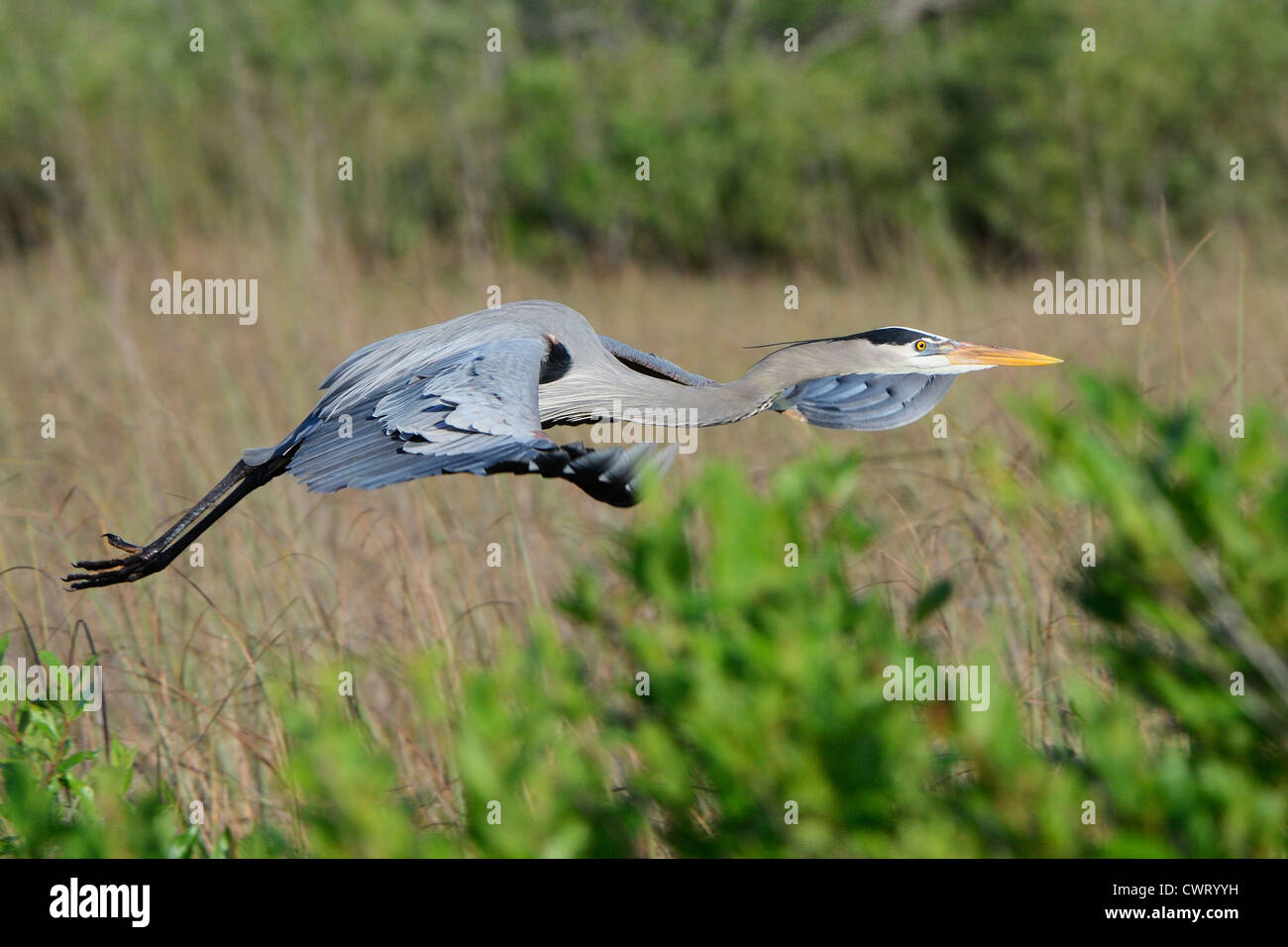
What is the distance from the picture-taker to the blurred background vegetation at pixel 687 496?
4.28 feet

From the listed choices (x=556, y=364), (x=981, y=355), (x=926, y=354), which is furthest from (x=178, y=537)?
(x=981, y=355)

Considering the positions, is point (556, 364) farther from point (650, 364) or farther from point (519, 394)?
point (519, 394)

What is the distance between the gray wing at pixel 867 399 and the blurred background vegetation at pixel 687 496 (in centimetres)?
12

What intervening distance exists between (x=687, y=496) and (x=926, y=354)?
7.34 ft

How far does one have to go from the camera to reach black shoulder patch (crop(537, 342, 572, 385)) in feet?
10.5

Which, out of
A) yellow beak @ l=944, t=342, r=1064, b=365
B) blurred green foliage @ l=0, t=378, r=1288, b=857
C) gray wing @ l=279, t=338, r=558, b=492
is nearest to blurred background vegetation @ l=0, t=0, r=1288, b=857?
blurred green foliage @ l=0, t=378, r=1288, b=857

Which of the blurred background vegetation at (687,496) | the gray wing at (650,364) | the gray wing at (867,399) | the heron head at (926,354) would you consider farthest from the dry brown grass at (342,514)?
the gray wing at (650,364)

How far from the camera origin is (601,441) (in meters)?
3.38

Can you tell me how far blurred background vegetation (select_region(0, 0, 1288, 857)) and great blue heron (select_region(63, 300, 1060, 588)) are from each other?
0.19 m

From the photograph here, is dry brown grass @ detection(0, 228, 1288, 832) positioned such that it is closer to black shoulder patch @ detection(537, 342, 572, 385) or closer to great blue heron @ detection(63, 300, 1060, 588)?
great blue heron @ detection(63, 300, 1060, 588)
